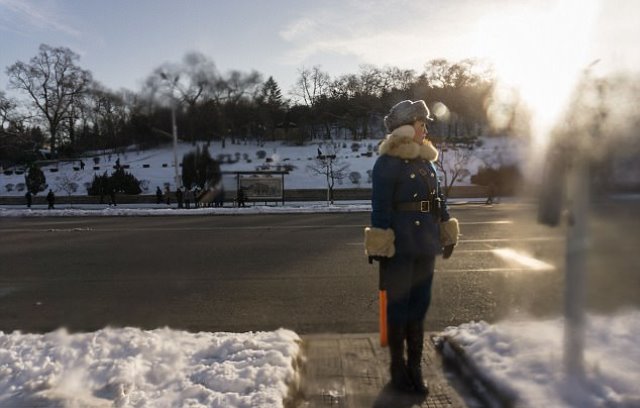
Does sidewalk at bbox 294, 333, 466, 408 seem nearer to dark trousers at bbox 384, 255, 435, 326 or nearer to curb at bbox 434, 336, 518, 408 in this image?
curb at bbox 434, 336, 518, 408

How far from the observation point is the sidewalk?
114 inches

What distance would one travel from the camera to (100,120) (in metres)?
7.75

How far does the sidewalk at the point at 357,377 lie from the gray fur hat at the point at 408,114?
1.68m

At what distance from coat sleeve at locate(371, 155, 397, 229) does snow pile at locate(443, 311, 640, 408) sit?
113 centimetres

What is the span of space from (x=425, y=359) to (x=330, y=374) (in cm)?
73

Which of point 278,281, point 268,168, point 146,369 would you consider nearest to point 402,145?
point 146,369

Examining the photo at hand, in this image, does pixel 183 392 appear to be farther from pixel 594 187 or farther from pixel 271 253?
pixel 271 253

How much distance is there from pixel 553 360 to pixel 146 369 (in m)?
2.56

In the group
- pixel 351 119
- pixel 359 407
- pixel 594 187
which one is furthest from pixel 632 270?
pixel 351 119

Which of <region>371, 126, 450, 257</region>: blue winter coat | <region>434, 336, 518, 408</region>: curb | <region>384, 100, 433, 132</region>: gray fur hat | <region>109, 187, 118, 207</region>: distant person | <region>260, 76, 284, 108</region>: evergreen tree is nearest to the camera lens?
<region>434, 336, 518, 408</region>: curb

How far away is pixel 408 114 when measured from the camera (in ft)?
10.0

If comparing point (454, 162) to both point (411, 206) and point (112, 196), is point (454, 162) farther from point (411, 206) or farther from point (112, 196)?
point (411, 206)

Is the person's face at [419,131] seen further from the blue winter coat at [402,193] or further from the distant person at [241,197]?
the distant person at [241,197]

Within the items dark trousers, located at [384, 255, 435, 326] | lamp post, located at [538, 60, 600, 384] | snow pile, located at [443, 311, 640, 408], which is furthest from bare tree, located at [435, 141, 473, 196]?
lamp post, located at [538, 60, 600, 384]
